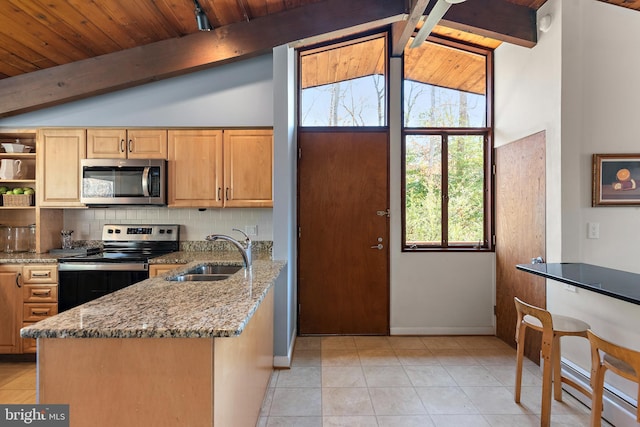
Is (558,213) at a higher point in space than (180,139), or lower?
lower

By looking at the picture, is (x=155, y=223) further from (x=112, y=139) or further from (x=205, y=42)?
(x=205, y=42)

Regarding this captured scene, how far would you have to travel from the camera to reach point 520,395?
7.56 ft

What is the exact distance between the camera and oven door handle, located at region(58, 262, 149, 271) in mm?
2826

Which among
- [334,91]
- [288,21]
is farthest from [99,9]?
[334,91]

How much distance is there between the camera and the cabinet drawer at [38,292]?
2.83 meters

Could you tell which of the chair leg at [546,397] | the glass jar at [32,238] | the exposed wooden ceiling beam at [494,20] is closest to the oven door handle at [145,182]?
the glass jar at [32,238]

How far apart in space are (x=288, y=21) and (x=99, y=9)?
1432 mm

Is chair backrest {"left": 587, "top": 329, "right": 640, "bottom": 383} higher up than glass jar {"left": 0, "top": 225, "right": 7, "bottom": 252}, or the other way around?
glass jar {"left": 0, "top": 225, "right": 7, "bottom": 252}

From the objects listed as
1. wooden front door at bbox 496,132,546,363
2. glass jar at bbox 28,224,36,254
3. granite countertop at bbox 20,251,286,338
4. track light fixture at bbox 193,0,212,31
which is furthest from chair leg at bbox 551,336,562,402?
glass jar at bbox 28,224,36,254

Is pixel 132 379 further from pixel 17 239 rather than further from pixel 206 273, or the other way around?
pixel 17 239

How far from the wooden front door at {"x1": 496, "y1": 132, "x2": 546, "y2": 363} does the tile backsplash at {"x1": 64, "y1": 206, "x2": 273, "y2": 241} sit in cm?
241

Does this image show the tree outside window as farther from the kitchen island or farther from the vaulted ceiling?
the kitchen island

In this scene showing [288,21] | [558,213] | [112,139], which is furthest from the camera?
Answer: [112,139]

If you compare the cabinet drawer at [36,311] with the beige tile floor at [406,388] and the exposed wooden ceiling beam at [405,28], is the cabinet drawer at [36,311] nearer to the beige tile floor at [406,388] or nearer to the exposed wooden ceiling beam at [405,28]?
the beige tile floor at [406,388]
